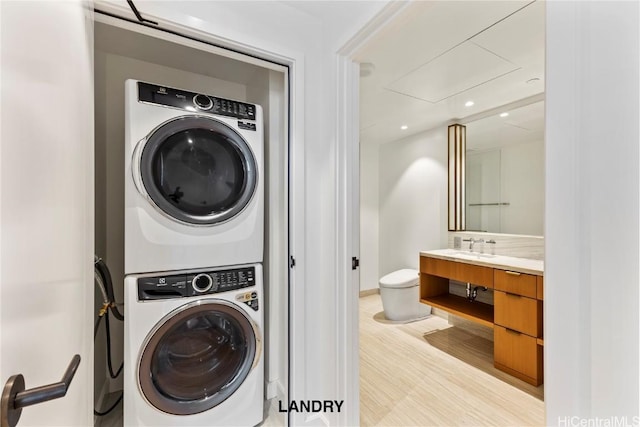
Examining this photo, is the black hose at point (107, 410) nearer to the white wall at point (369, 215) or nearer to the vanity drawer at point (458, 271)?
the vanity drawer at point (458, 271)

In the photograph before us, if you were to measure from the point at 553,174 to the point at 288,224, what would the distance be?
1143mm

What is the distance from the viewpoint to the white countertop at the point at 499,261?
1.98 meters

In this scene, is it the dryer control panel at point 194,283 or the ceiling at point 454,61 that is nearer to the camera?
the dryer control panel at point 194,283

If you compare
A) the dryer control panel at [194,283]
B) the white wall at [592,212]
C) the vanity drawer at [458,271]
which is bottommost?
the vanity drawer at [458,271]

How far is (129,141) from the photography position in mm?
1235

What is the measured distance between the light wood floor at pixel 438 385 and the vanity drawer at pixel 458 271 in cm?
64

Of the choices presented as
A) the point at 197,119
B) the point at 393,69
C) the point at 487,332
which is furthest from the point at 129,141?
the point at 487,332

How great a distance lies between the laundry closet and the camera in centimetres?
124

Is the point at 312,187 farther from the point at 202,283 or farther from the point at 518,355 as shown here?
the point at 518,355

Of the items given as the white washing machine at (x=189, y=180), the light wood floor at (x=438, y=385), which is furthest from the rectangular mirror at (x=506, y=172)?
the white washing machine at (x=189, y=180)

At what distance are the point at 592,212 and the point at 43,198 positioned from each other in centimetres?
117

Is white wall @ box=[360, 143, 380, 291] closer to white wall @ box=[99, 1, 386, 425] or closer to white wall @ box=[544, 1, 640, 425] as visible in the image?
white wall @ box=[99, 1, 386, 425]

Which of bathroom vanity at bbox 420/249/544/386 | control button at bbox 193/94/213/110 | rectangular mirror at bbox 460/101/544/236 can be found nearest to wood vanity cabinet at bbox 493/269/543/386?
bathroom vanity at bbox 420/249/544/386

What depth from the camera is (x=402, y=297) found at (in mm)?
3068
